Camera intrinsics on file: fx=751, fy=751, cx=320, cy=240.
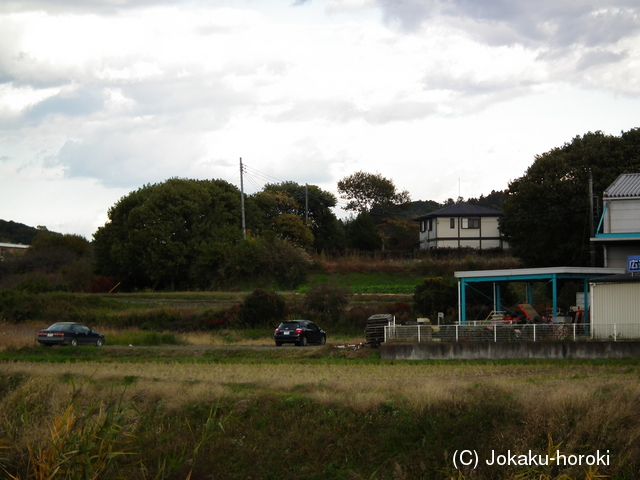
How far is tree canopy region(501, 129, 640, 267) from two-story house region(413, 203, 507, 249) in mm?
19407

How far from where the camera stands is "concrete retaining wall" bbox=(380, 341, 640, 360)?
87.1 feet

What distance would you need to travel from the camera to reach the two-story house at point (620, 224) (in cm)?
3712

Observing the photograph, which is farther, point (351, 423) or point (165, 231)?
point (165, 231)

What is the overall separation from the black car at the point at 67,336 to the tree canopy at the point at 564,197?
29.9m

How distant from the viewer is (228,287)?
199ft

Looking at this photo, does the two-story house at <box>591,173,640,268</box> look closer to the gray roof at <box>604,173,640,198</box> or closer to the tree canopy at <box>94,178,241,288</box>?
the gray roof at <box>604,173,640,198</box>

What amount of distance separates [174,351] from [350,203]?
2436 inches

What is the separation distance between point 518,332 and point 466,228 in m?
45.8

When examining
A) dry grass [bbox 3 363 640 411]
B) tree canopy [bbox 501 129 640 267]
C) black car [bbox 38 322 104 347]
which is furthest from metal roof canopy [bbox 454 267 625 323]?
black car [bbox 38 322 104 347]

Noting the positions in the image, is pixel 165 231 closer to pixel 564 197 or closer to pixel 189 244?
pixel 189 244

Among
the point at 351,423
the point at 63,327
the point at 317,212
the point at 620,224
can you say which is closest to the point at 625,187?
the point at 620,224

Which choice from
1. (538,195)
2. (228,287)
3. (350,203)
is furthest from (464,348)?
(350,203)

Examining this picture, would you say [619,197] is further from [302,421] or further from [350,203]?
[350,203]

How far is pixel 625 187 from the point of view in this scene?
131 ft
